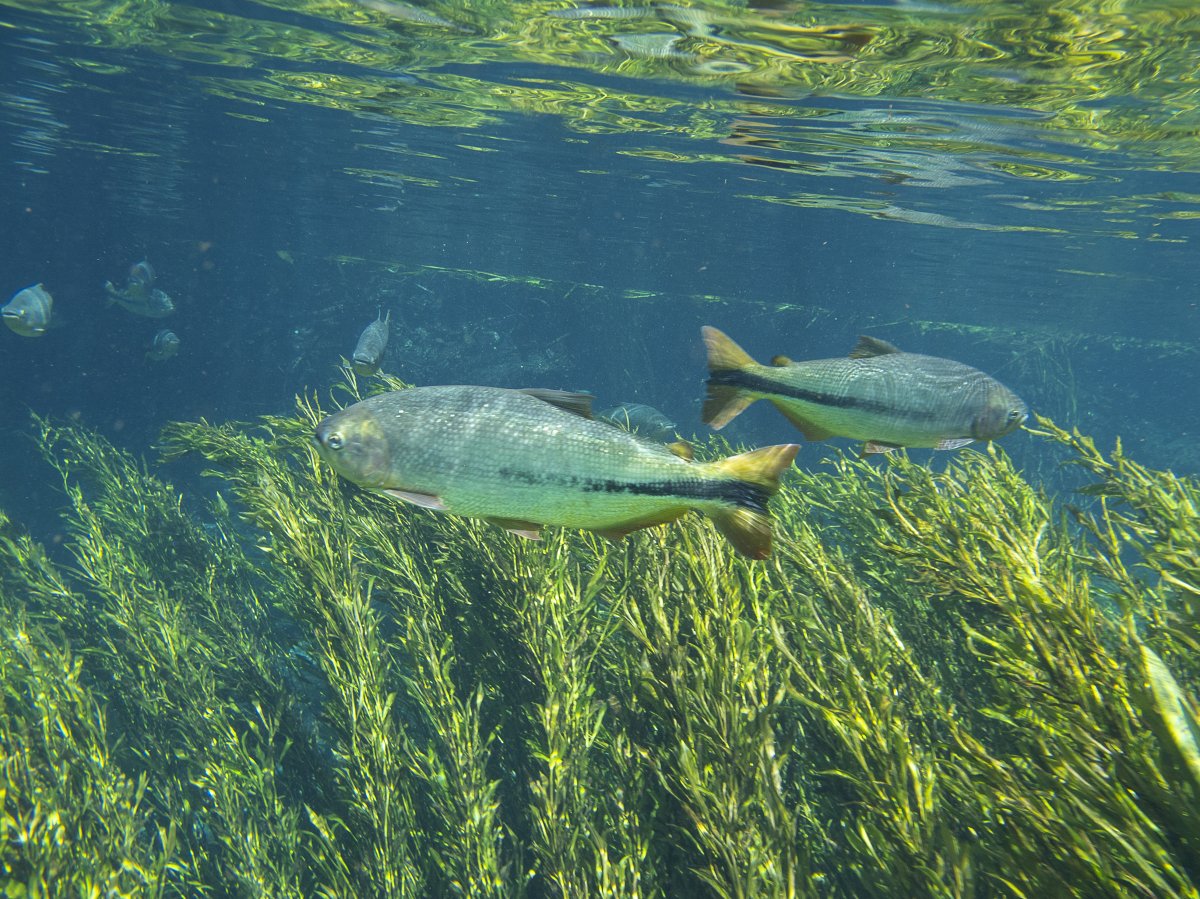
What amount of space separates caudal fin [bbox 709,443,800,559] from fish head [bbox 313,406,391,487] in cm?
149

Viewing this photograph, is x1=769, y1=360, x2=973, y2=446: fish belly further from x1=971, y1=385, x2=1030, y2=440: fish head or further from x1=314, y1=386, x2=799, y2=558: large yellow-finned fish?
x1=314, y1=386, x2=799, y2=558: large yellow-finned fish

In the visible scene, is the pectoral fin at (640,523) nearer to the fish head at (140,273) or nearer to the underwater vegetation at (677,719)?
the underwater vegetation at (677,719)

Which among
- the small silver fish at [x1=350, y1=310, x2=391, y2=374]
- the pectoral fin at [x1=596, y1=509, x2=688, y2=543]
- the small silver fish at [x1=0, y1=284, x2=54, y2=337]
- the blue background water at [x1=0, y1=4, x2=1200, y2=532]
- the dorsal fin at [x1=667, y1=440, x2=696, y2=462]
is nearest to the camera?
the pectoral fin at [x1=596, y1=509, x2=688, y2=543]

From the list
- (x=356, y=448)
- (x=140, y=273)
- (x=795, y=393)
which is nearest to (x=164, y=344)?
(x=140, y=273)

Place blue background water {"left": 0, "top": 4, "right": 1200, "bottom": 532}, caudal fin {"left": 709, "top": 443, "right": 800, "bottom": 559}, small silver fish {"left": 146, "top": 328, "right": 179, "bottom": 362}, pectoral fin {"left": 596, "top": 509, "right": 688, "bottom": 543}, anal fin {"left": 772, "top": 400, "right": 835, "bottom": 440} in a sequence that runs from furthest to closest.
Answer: blue background water {"left": 0, "top": 4, "right": 1200, "bottom": 532} → small silver fish {"left": 146, "top": 328, "right": 179, "bottom": 362} → anal fin {"left": 772, "top": 400, "right": 835, "bottom": 440} → pectoral fin {"left": 596, "top": 509, "right": 688, "bottom": 543} → caudal fin {"left": 709, "top": 443, "right": 800, "bottom": 559}

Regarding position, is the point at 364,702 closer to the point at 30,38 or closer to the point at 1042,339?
the point at 30,38

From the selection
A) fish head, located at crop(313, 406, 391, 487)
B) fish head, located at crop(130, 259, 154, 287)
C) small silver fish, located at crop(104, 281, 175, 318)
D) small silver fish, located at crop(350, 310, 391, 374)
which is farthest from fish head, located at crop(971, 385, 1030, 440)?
small silver fish, located at crop(104, 281, 175, 318)

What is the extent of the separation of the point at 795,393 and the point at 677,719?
216 centimetres

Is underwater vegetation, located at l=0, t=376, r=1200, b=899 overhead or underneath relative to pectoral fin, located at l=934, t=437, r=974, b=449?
underneath

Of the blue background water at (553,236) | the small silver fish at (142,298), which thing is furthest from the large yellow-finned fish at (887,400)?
the small silver fish at (142,298)

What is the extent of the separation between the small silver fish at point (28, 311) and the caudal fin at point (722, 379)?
13487 millimetres

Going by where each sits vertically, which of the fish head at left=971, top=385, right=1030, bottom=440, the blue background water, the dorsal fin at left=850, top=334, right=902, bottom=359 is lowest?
the blue background water

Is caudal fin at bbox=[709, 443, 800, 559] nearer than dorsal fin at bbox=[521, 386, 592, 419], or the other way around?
caudal fin at bbox=[709, 443, 800, 559]

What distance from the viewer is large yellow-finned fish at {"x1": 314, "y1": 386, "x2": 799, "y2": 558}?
107 inches
